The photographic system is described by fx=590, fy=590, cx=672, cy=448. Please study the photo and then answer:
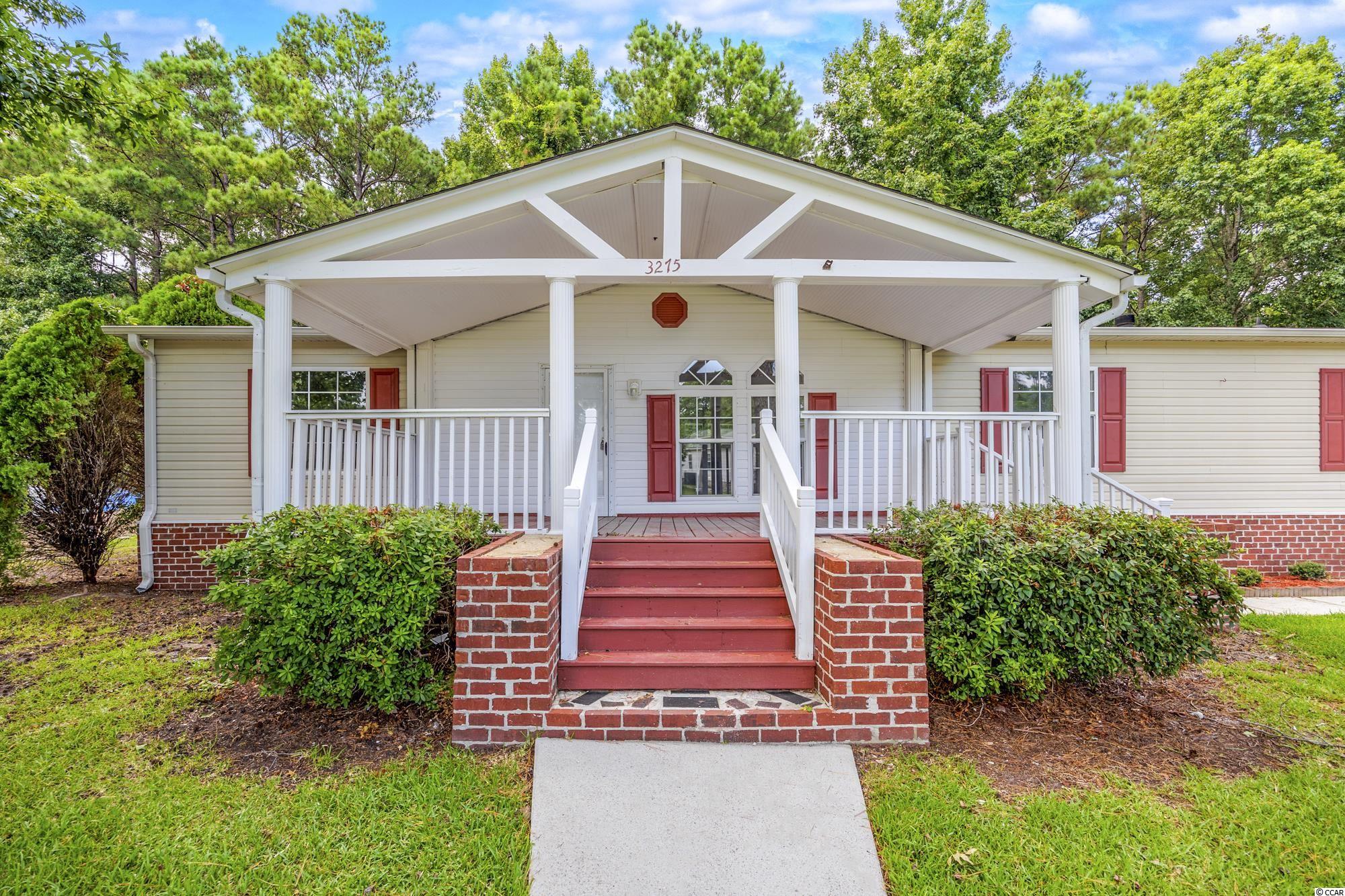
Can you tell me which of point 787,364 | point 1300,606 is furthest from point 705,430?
point 1300,606

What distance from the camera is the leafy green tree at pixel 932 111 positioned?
505 inches

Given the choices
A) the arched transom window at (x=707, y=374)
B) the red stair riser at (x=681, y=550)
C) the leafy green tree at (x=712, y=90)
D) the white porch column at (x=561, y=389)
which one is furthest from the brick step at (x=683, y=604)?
the leafy green tree at (x=712, y=90)

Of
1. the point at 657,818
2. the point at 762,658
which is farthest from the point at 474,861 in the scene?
the point at 762,658

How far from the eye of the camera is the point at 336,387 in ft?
23.6

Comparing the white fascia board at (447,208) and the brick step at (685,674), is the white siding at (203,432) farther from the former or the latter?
the brick step at (685,674)

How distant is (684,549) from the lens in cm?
434

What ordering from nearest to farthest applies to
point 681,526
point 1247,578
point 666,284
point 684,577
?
point 684,577
point 666,284
point 681,526
point 1247,578

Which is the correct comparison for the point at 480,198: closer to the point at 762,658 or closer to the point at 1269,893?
the point at 762,658

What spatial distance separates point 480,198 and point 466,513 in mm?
2293

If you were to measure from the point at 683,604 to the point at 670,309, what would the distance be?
3992 millimetres

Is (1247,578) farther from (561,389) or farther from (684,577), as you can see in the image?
(561,389)

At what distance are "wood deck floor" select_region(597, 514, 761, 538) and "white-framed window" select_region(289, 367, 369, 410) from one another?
11.3 feet

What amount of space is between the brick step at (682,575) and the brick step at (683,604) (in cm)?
17

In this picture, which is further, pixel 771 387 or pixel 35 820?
pixel 771 387
